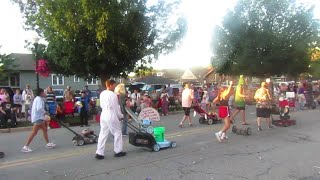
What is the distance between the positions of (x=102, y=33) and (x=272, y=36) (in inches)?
768

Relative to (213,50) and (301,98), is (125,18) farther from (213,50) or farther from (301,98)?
(213,50)

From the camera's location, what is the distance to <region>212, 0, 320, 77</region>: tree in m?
36.0

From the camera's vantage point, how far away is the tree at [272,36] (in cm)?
3603

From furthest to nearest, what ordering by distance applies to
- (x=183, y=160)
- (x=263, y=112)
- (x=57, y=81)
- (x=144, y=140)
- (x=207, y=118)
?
(x=57, y=81) < (x=207, y=118) < (x=263, y=112) < (x=144, y=140) < (x=183, y=160)

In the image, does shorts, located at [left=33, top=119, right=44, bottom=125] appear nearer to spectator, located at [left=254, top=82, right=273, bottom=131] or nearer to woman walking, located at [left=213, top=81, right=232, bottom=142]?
woman walking, located at [left=213, top=81, right=232, bottom=142]

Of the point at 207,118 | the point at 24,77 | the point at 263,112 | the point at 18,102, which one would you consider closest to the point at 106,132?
the point at 263,112

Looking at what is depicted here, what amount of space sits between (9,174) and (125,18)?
54.1 ft

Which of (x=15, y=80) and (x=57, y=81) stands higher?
(x=15, y=80)

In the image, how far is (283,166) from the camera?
8672 mm

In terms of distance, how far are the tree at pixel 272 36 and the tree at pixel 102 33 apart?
12519 millimetres

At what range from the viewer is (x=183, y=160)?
915 centimetres

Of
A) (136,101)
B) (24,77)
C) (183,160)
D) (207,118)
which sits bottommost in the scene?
(183,160)

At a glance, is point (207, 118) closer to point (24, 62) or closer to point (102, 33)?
point (102, 33)

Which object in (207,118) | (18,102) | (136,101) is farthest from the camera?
(136,101)
